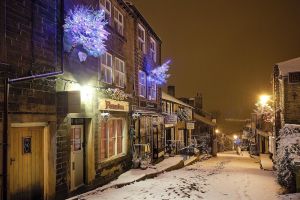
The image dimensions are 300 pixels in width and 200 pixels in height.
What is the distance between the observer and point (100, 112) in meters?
13.3

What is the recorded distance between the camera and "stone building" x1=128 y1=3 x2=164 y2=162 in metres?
18.6

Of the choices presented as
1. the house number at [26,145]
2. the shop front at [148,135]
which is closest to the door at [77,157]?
the house number at [26,145]

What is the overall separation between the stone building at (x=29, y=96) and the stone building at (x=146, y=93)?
842 cm

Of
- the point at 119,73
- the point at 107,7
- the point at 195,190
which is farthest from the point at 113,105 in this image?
the point at 195,190

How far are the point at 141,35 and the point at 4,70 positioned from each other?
44.7 ft

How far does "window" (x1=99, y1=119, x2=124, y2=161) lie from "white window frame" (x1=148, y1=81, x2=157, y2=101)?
6026mm

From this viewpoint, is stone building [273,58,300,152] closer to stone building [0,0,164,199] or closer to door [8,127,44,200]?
stone building [0,0,164,199]

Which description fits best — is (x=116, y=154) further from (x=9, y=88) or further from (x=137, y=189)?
(x=9, y=88)

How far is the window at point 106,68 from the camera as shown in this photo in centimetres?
1421

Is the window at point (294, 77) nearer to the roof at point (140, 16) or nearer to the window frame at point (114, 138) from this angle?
the roof at point (140, 16)

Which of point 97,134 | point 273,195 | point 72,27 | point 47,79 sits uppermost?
point 72,27

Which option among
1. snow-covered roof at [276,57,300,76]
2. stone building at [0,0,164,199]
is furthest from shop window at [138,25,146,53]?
snow-covered roof at [276,57,300,76]

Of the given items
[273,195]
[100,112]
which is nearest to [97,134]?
[100,112]

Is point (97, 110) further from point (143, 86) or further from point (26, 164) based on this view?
point (143, 86)
